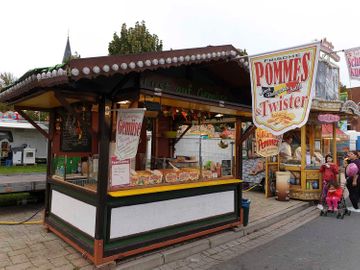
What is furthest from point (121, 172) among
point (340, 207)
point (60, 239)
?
point (340, 207)

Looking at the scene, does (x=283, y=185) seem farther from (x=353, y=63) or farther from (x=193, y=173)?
(x=193, y=173)

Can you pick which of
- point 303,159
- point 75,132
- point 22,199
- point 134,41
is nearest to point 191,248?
point 75,132

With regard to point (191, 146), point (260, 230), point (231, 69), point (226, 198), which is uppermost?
point (231, 69)

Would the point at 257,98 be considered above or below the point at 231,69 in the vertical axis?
below

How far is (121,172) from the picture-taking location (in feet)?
15.0

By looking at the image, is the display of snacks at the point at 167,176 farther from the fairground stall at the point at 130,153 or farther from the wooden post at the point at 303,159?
the wooden post at the point at 303,159

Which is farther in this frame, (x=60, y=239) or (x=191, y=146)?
(x=191, y=146)

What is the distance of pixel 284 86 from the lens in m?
4.26

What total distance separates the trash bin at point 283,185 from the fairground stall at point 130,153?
11.5 feet

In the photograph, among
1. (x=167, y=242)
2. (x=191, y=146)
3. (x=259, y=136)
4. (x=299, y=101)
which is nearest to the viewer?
(x=299, y=101)

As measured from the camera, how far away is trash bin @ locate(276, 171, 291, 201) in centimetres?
945

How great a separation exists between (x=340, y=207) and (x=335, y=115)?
3.23m

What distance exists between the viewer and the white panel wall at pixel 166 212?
175 inches

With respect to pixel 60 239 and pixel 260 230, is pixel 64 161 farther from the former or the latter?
pixel 260 230
